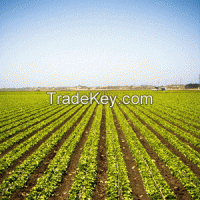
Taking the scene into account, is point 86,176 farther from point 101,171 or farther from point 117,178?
point 117,178

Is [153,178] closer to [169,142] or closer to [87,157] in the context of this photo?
[87,157]

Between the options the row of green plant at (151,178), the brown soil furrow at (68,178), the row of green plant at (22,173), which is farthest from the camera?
the row of green plant at (22,173)

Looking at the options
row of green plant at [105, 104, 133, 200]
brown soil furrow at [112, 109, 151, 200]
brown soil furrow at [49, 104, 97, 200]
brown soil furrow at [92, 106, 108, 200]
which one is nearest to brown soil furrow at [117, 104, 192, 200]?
brown soil furrow at [112, 109, 151, 200]

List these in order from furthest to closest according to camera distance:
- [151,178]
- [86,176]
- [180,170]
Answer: [180,170], [86,176], [151,178]

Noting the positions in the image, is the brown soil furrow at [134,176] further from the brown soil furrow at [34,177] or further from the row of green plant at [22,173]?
the row of green plant at [22,173]

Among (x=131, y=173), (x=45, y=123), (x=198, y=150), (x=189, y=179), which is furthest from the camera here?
(x=45, y=123)

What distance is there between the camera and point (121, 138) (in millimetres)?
12570

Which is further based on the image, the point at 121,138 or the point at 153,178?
the point at 121,138

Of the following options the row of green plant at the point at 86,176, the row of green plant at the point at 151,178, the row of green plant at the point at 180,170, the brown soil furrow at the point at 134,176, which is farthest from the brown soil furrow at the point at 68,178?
the row of green plant at the point at 180,170

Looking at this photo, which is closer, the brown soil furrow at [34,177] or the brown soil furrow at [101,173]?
the brown soil furrow at [34,177]

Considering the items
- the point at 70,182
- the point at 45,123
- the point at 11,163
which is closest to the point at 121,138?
the point at 70,182

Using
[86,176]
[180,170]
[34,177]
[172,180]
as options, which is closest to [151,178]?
[172,180]

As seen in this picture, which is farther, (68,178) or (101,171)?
(101,171)

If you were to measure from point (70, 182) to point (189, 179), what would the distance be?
6.42 meters
